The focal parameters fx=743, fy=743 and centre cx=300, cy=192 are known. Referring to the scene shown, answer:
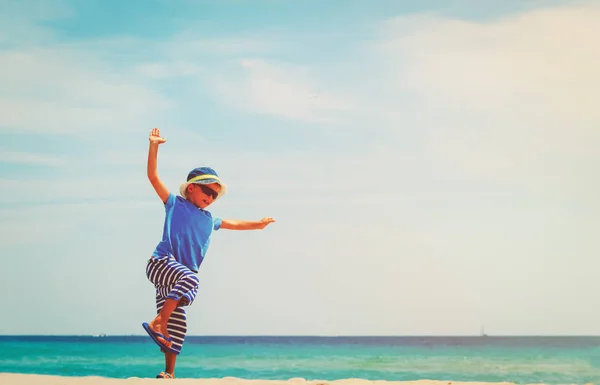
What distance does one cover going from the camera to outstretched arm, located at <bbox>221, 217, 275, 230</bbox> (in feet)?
21.3

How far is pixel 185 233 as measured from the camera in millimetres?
5988

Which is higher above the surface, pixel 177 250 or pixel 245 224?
pixel 245 224

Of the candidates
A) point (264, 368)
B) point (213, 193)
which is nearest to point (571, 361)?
point (264, 368)

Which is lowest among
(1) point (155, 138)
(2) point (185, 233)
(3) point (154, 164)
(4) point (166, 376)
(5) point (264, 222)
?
(4) point (166, 376)

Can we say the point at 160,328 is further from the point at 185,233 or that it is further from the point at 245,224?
the point at 245,224

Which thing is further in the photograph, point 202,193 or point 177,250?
point 202,193

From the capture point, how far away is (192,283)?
580 centimetres

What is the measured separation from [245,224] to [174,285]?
1.03 m

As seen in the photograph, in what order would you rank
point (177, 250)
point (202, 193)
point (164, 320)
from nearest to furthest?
point (164, 320) < point (177, 250) < point (202, 193)

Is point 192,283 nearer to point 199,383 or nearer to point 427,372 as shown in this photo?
point 199,383

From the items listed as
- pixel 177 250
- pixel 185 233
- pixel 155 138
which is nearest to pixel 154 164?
pixel 155 138

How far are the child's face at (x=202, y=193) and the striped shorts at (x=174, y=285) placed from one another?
23.1 inches

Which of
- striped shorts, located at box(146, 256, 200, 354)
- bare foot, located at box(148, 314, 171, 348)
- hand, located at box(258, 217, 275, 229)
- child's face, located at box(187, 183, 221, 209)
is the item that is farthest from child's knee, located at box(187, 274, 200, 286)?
hand, located at box(258, 217, 275, 229)

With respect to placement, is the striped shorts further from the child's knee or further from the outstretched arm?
the outstretched arm
